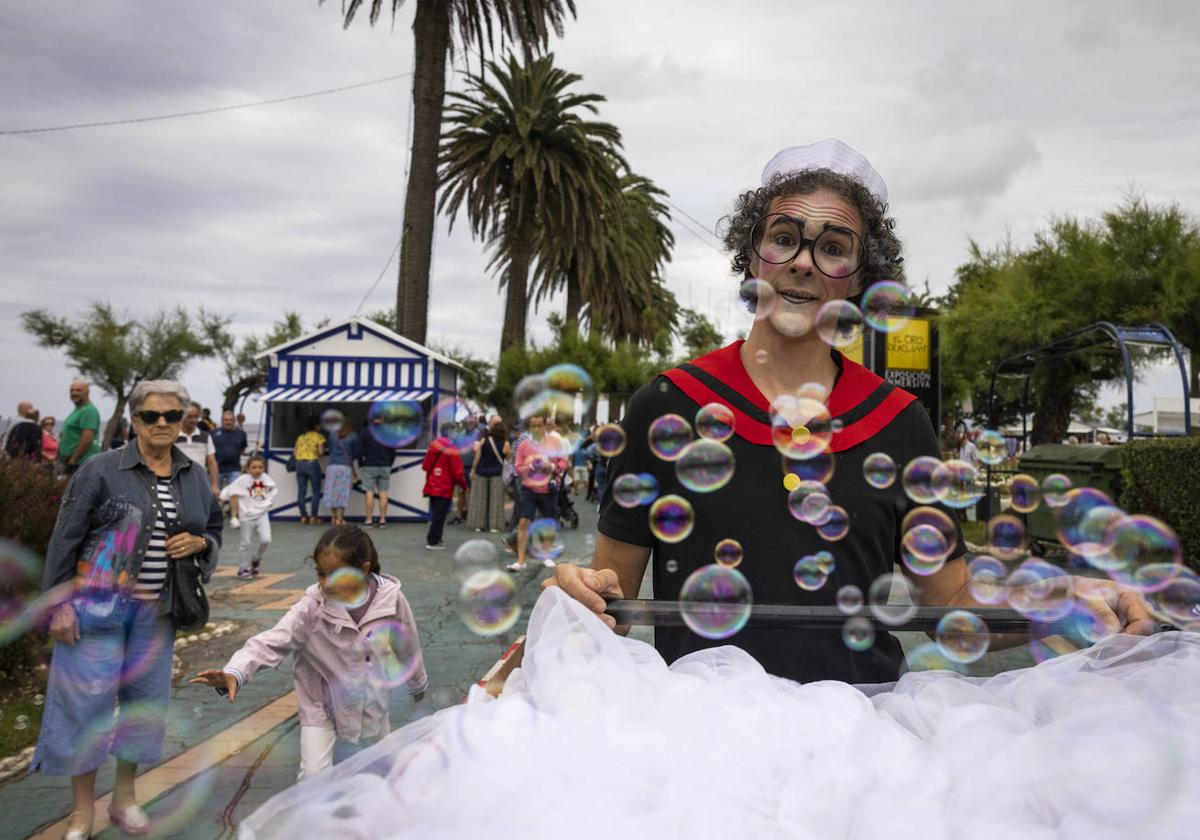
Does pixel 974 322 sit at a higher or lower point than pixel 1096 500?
higher

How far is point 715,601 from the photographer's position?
170cm

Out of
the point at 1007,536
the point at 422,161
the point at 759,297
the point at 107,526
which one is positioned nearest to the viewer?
the point at 759,297

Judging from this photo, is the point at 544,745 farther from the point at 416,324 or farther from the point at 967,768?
the point at 416,324

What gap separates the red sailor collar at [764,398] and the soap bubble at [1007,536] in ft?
21.1

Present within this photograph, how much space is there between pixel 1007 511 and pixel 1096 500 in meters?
5.32

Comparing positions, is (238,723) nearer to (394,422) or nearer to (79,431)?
(79,431)

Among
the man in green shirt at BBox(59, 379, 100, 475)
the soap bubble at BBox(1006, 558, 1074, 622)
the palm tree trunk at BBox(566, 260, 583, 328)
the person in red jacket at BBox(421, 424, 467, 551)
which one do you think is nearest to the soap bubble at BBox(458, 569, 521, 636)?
the soap bubble at BBox(1006, 558, 1074, 622)

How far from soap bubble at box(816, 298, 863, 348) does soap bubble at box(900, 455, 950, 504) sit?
0.33m

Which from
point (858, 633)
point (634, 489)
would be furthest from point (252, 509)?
point (858, 633)

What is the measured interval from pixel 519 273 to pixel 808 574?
78.6ft

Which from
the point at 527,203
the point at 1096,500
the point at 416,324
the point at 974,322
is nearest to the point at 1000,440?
the point at 1096,500

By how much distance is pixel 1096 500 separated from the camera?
9383 mm

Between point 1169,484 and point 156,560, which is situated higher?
point 1169,484

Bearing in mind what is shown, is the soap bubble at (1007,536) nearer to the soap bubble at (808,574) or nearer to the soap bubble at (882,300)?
the soap bubble at (882,300)
